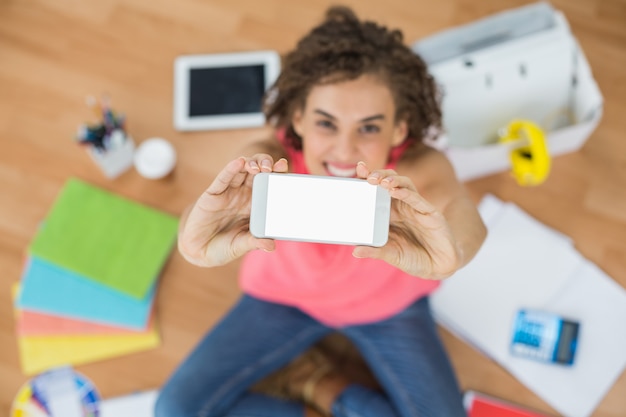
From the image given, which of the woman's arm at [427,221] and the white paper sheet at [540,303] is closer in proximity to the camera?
the woman's arm at [427,221]

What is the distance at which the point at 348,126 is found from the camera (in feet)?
2.70

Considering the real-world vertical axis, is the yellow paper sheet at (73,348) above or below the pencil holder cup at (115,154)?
below

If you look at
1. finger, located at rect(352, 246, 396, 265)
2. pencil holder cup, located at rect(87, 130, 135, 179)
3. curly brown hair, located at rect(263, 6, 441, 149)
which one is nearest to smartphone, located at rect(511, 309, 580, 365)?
curly brown hair, located at rect(263, 6, 441, 149)

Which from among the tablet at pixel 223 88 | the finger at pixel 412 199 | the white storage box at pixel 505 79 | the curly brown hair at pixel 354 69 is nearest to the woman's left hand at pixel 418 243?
the finger at pixel 412 199

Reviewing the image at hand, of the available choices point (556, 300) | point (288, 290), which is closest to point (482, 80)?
point (556, 300)

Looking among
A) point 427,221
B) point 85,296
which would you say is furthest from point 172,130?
point 427,221

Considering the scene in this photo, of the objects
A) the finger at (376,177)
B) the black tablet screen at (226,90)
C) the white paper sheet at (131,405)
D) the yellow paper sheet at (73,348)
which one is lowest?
the white paper sheet at (131,405)

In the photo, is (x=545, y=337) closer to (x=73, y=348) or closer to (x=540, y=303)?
(x=540, y=303)

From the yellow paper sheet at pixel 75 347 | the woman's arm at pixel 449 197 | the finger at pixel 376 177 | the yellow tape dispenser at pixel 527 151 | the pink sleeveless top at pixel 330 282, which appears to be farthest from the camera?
the yellow paper sheet at pixel 75 347

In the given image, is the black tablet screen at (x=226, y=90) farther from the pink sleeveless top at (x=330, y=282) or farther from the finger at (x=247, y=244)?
the finger at (x=247, y=244)

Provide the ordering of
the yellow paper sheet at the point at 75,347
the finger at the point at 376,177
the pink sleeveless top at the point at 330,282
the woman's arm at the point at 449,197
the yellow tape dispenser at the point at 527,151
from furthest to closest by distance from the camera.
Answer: the yellow paper sheet at the point at 75,347
the yellow tape dispenser at the point at 527,151
the pink sleeveless top at the point at 330,282
the woman's arm at the point at 449,197
the finger at the point at 376,177

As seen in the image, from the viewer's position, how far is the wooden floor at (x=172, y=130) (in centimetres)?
116

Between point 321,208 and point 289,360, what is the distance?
0.56m

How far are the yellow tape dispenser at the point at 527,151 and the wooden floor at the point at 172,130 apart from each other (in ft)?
0.36
